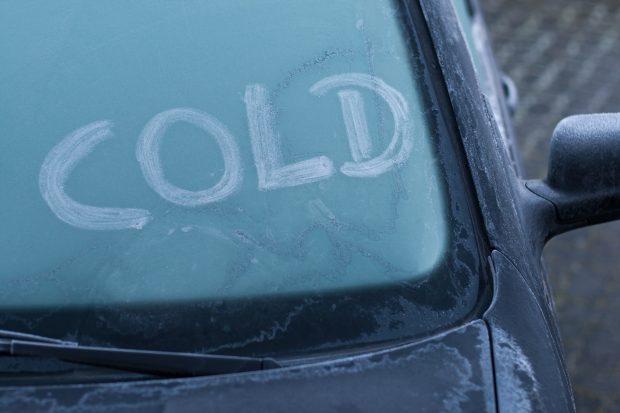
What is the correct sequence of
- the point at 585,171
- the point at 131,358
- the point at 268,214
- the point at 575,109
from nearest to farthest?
the point at 131,358
the point at 268,214
the point at 585,171
the point at 575,109

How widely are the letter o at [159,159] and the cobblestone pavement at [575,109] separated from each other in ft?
8.74

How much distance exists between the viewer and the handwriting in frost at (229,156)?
5.37 feet

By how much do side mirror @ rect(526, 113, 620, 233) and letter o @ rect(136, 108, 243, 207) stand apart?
649mm

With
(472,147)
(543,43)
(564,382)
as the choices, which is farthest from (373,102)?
(543,43)

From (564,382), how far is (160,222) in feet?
2.34

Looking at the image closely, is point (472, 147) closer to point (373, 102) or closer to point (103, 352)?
point (373, 102)

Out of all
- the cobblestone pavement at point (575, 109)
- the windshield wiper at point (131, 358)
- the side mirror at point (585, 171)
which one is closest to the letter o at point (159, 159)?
the windshield wiper at point (131, 358)

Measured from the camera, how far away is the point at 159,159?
168 cm

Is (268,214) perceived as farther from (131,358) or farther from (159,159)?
(131,358)

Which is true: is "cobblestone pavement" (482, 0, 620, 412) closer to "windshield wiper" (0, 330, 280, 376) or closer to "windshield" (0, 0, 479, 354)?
"windshield" (0, 0, 479, 354)

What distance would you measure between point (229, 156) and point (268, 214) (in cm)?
12

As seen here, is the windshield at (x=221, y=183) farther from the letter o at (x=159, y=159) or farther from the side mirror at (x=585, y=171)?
the side mirror at (x=585, y=171)

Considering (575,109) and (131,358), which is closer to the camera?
(131,358)

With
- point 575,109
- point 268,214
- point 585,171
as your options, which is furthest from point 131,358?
point 575,109
